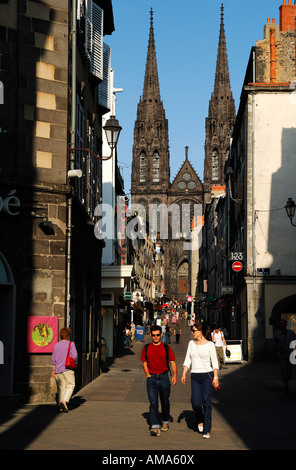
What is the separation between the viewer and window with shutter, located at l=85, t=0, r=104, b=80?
19.3 meters

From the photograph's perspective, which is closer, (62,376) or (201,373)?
(201,373)

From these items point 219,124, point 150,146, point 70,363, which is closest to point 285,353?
point 70,363

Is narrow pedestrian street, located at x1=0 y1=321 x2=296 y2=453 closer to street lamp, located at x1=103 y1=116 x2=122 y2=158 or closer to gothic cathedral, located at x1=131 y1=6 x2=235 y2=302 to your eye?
street lamp, located at x1=103 y1=116 x2=122 y2=158

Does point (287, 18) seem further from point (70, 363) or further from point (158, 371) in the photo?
point (158, 371)

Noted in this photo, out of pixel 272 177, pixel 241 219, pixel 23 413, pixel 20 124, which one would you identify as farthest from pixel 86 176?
pixel 241 219

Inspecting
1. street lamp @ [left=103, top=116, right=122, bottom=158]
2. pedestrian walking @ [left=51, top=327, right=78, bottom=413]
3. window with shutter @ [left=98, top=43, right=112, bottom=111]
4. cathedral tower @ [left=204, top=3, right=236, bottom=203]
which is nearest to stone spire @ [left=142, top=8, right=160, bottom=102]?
cathedral tower @ [left=204, top=3, right=236, bottom=203]

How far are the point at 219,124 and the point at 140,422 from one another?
450 ft

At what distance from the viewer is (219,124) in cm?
14600

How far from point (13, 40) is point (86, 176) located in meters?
5.64

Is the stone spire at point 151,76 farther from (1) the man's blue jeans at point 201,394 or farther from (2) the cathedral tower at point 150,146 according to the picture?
(1) the man's blue jeans at point 201,394

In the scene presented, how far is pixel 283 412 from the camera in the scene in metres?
13.3

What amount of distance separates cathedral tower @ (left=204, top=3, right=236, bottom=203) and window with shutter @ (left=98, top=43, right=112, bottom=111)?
4715 inches

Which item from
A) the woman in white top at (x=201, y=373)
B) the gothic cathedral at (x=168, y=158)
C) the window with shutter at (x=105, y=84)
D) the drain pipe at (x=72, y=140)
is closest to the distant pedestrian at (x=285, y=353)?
the drain pipe at (x=72, y=140)

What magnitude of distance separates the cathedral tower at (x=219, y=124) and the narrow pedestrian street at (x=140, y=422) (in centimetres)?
12597
